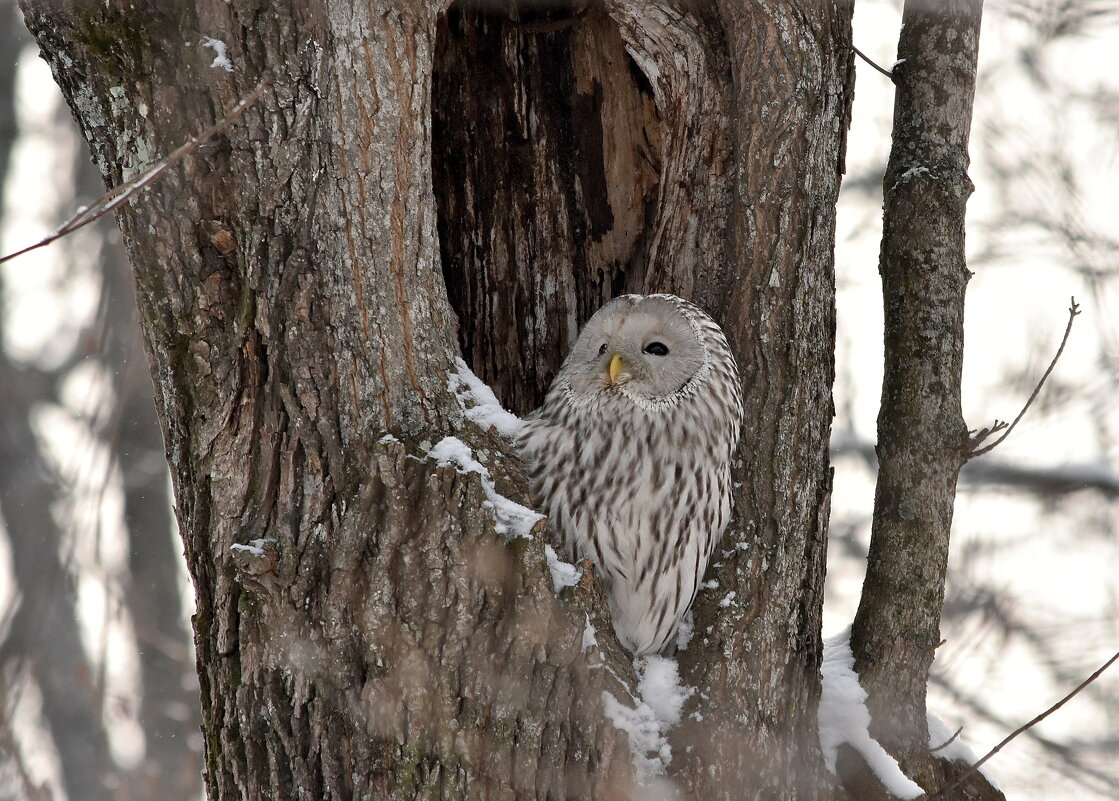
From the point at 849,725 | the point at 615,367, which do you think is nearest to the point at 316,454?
the point at 615,367

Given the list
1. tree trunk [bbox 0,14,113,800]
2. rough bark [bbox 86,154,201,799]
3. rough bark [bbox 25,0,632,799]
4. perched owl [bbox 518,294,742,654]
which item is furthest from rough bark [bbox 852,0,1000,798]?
tree trunk [bbox 0,14,113,800]

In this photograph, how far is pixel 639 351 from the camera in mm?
2924

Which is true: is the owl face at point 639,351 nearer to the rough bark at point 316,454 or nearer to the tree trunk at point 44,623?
the rough bark at point 316,454

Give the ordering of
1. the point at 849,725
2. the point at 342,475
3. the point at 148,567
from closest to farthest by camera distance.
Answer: the point at 342,475, the point at 849,725, the point at 148,567

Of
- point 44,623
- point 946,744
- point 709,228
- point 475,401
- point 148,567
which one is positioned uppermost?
point 709,228

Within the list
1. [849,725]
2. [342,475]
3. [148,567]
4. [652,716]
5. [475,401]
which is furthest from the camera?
[148,567]

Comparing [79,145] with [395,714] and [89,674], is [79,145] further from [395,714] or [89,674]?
[395,714]

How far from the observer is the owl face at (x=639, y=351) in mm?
2881

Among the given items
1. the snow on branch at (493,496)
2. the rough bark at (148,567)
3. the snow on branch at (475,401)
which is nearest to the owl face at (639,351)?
the snow on branch at (475,401)

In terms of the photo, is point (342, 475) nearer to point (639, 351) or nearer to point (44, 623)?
point (639, 351)

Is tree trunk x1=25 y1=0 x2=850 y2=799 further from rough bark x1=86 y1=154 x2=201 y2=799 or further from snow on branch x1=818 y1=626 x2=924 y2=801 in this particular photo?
rough bark x1=86 y1=154 x2=201 y2=799

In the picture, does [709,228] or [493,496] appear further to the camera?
[709,228]

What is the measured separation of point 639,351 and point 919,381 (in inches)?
31.0

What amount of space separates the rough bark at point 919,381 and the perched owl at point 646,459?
511mm
